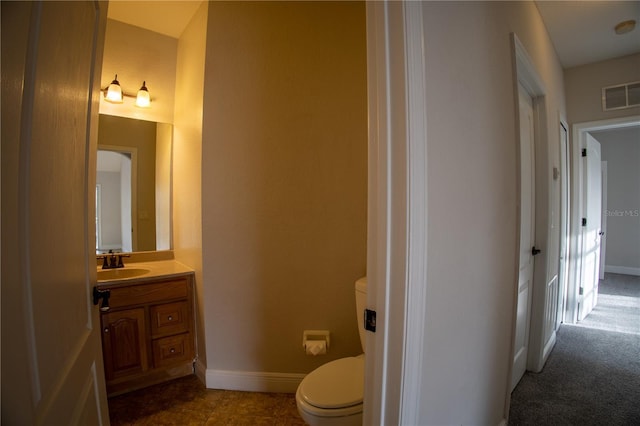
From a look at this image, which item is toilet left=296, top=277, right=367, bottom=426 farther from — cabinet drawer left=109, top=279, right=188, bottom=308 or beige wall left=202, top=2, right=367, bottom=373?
cabinet drawer left=109, top=279, right=188, bottom=308

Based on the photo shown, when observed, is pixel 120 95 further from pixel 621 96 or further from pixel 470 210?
pixel 621 96

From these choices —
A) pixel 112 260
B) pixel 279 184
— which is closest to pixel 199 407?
pixel 112 260

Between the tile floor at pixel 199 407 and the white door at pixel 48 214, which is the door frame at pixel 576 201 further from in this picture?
the white door at pixel 48 214

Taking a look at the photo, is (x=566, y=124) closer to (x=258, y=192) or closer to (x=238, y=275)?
(x=258, y=192)

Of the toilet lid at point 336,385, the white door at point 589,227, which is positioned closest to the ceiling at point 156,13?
the toilet lid at point 336,385

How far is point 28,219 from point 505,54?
179cm

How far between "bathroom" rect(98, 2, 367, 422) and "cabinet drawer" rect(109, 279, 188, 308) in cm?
25

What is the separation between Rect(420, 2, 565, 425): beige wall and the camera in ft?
2.71

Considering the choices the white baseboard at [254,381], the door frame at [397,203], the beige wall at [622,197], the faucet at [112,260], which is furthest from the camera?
the beige wall at [622,197]

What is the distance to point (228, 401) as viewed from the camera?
1.74 meters

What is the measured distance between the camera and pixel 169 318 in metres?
1.94

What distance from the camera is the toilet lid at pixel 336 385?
117 cm

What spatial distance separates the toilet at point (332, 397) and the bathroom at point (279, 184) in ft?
1.50

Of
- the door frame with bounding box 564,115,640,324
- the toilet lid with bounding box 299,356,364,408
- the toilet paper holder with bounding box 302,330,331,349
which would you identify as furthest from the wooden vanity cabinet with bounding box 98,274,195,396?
the door frame with bounding box 564,115,640,324
